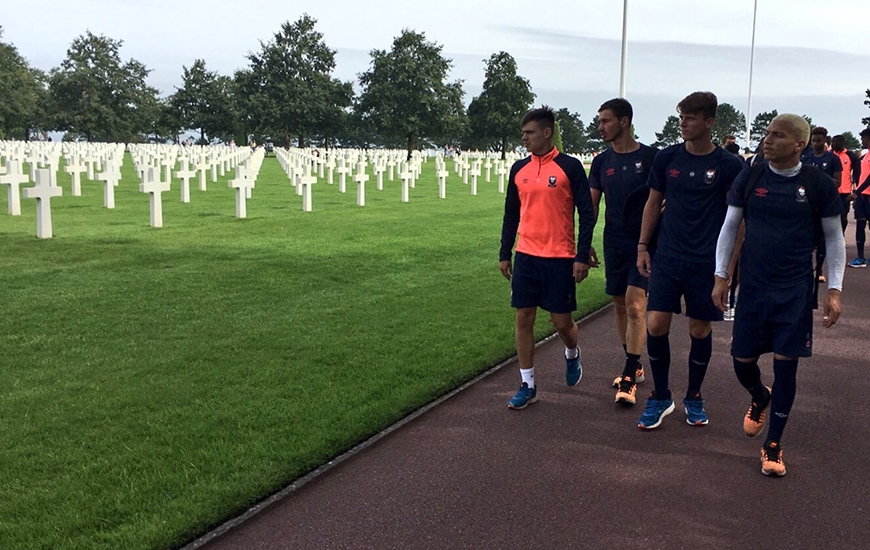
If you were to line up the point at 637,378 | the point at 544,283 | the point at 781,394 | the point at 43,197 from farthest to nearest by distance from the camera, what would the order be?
the point at 43,197 < the point at 637,378 < the point at 544,283 < the point at 781,394

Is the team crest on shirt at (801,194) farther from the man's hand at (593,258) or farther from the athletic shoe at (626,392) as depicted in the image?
the athletic shoe at (626,392)

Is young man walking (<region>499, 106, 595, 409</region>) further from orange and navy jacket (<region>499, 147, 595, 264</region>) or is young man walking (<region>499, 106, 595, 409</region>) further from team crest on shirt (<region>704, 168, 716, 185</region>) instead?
team crest on shirt (<region>704, 168, 716, 185</region>)

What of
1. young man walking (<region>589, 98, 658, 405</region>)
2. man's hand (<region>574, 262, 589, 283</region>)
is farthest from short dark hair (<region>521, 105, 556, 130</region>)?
man's hand (<region>574, 262, 589, 283</region>)

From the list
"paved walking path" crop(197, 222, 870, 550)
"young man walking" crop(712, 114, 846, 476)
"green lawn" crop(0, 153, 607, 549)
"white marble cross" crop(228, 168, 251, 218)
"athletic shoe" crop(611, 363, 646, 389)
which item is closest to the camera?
"paved walking path" crop(197, 222, 870, 550)

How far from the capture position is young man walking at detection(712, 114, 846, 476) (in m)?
3.97

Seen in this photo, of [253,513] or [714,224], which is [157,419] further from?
[714,224]

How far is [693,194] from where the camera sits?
4.63m

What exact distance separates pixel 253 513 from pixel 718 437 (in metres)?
2.56

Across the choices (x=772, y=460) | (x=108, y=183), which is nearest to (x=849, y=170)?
(x=772, y=460)

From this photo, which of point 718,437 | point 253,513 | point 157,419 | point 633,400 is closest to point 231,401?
point 157,419

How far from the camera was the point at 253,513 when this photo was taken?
12.0ft

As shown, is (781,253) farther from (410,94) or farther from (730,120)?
(730,120)

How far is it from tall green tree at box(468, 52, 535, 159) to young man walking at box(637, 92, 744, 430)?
7989 centimetres

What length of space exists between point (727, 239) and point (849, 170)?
32.3 feet
